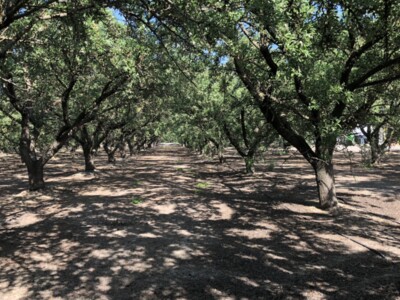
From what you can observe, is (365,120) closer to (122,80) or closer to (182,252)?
(182,252)

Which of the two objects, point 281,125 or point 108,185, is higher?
point 281,125

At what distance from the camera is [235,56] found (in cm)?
929

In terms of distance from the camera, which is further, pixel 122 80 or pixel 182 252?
pixel 122 80

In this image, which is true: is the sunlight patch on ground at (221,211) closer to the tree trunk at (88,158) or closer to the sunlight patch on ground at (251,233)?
the sunlight patch on ground at (251,233)

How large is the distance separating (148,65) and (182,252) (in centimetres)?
804

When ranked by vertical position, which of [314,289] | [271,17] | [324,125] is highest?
[271,17]

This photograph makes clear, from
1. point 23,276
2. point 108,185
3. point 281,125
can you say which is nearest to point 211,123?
point 108,185

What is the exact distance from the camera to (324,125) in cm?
973

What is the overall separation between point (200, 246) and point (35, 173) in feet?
36.0

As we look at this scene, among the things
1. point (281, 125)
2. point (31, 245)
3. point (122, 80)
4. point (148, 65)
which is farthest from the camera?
point (122, 80)

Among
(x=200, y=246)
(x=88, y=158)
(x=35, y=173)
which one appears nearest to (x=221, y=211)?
(x=200, y=246)

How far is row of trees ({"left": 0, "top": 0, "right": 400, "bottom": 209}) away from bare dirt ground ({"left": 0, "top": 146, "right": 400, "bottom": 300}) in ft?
7.65

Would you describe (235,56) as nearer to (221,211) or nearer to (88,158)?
(221,211)

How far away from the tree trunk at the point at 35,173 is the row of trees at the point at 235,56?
5 centimetres
